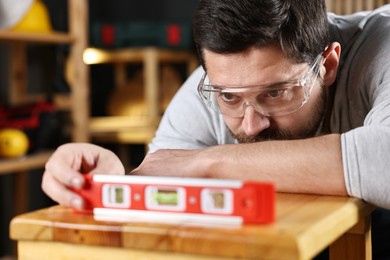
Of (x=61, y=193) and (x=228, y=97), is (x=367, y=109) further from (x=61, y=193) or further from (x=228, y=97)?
(x=61, y=193)

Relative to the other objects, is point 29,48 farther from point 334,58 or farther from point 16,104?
point 334,58

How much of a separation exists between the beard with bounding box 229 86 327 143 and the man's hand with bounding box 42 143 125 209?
0.38 metres

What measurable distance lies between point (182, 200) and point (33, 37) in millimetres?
2038

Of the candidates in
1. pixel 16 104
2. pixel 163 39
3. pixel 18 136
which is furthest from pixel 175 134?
pixel 163 39

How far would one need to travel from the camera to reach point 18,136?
2.72 m

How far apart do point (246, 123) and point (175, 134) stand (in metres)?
0.35

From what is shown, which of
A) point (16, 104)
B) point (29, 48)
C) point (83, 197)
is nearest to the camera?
point (83, 197)

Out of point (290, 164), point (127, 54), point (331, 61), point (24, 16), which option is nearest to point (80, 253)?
point (290, 164)

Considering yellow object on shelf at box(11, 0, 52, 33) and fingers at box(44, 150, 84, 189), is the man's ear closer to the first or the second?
fingers at box(44, 150, 84, 189)

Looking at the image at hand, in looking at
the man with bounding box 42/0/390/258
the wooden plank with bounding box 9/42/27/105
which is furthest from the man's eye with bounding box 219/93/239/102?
the wooden plank with bounding box 9/42/27/105

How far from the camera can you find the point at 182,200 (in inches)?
36.1

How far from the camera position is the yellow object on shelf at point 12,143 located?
2.66m

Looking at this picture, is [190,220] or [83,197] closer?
[190,220]

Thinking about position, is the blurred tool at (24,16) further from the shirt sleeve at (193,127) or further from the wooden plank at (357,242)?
the wooden plank at (357,242)
